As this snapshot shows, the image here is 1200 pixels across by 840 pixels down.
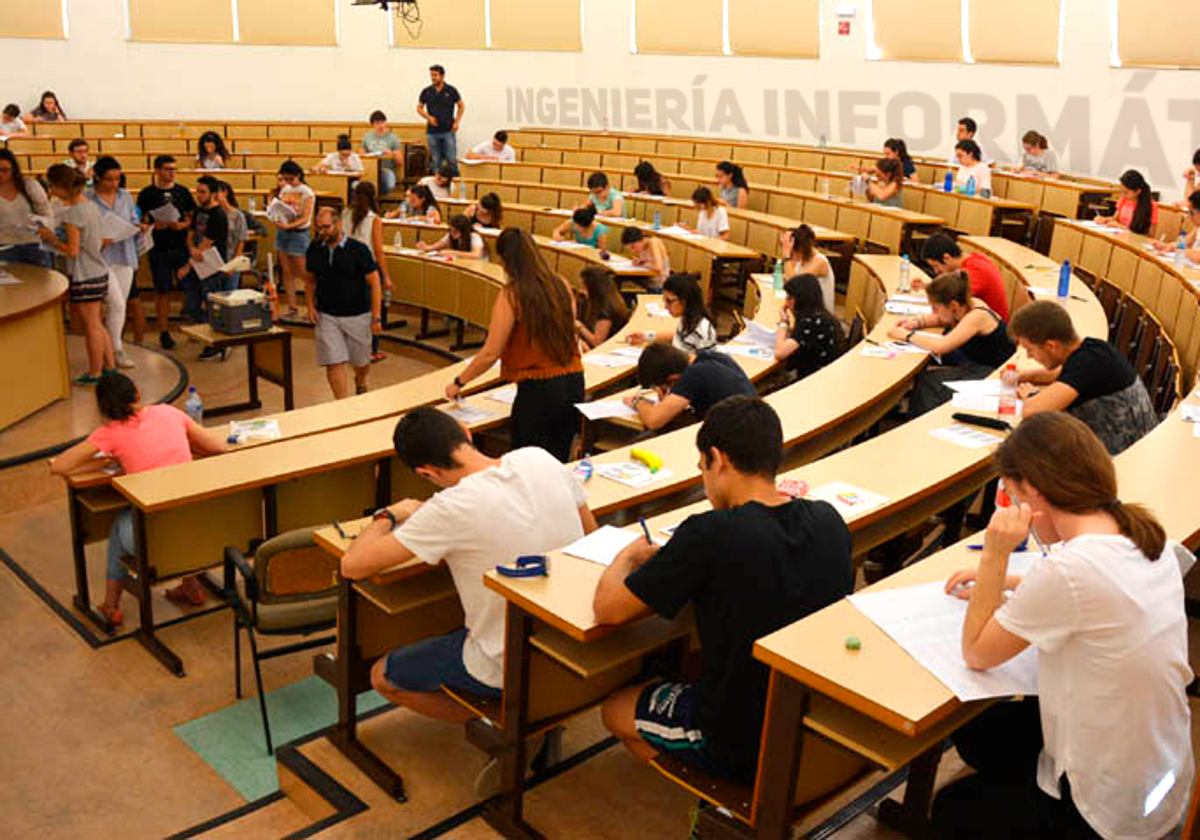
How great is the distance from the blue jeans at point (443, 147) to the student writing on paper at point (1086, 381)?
41.2 feet

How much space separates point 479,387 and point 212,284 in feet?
14.1

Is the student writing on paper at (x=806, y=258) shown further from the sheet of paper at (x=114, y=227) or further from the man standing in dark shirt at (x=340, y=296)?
the sheet of paper at (x=114, y=227)

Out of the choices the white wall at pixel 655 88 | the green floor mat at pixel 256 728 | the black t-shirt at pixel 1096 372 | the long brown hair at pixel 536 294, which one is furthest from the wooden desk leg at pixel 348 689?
the white wall at pixel 655 88

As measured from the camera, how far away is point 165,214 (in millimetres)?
9734

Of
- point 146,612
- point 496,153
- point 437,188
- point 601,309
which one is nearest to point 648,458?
point 146,612

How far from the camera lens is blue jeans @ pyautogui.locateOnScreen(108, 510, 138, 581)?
195 inches

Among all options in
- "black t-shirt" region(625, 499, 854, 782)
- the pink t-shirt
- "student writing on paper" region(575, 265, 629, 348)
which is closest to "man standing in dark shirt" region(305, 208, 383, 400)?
"student writing on paper" region(575, 265, 629, 348)

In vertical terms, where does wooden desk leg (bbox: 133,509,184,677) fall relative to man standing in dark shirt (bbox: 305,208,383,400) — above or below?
below

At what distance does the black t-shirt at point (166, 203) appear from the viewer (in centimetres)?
967

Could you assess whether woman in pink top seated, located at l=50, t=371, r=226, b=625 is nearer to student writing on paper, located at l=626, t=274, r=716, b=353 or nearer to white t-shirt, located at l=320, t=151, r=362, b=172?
student writing on paper, located at l=626, t=274, r=716, b=353

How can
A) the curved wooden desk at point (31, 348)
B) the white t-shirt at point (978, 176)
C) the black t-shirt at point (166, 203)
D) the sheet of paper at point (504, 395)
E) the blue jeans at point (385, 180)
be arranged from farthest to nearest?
the blue jeans at point (385, 180), the white t-shirt at point (978, 176), the black t-shirt at point (166, 203), the curved wooden desk at point (31, 348), the sheet of paper at point (504, 395)

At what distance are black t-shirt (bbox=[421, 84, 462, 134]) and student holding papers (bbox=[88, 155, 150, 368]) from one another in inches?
304

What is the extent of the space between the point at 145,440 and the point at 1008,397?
13.2 feet

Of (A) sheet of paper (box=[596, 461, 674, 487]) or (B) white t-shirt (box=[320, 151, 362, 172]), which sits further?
(B) white t-shirt (box=[320, 151, 362, 172])
